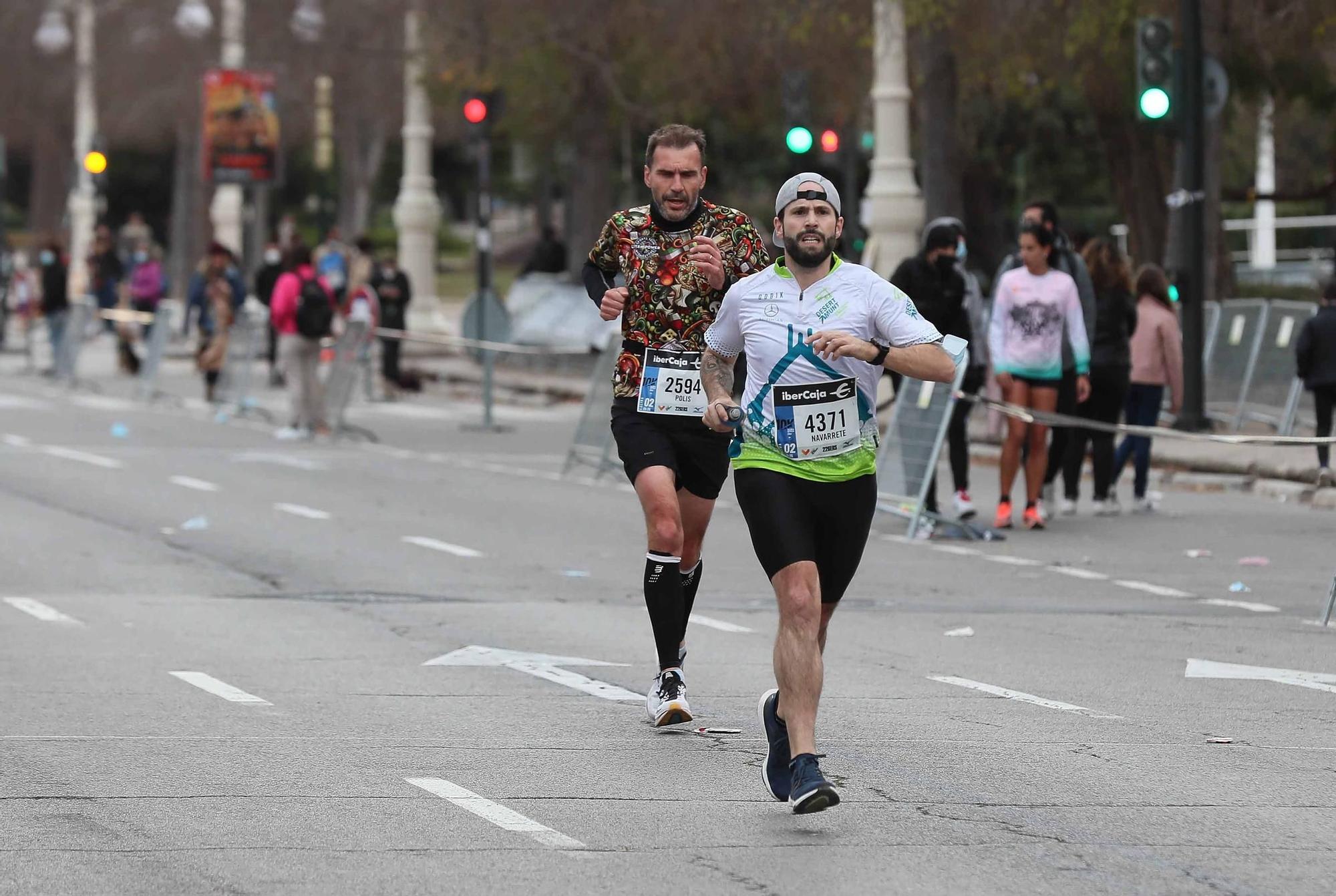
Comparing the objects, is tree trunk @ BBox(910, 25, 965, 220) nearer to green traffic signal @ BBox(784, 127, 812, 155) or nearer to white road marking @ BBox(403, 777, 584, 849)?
green traffic signal @ BBox(784, 127, 812, 155)

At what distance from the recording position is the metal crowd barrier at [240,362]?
26.9 m

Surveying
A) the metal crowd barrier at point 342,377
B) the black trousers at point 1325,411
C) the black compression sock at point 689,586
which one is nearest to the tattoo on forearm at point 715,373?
the black compression sock at point 689,586

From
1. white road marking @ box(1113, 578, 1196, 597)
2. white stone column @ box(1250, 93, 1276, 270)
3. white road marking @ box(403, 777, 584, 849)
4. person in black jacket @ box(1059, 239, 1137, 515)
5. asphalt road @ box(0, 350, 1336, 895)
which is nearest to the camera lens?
asphalt road @ box(0, 350, 1336, 895)

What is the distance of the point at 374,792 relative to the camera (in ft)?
24.3

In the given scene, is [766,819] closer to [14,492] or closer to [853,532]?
[853,532]

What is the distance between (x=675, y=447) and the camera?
8711mm

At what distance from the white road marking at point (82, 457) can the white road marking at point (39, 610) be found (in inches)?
308

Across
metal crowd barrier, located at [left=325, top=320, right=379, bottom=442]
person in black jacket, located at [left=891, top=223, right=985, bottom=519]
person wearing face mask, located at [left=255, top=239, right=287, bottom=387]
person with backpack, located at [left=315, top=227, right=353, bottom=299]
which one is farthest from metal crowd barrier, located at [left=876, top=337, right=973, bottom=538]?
person with backpack, located at [left=315, top=227, right=353, bottom=299]

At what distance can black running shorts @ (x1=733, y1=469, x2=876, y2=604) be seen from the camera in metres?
7.26

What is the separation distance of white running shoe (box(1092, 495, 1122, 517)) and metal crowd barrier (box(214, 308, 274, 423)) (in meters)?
12.3

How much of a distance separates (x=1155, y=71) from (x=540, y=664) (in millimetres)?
11558

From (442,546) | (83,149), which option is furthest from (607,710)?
(83,149)

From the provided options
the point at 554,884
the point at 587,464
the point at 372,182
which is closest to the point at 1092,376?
the point at 587,464

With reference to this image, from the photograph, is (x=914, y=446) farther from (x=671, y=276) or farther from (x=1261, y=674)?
(x=671, y=276)
